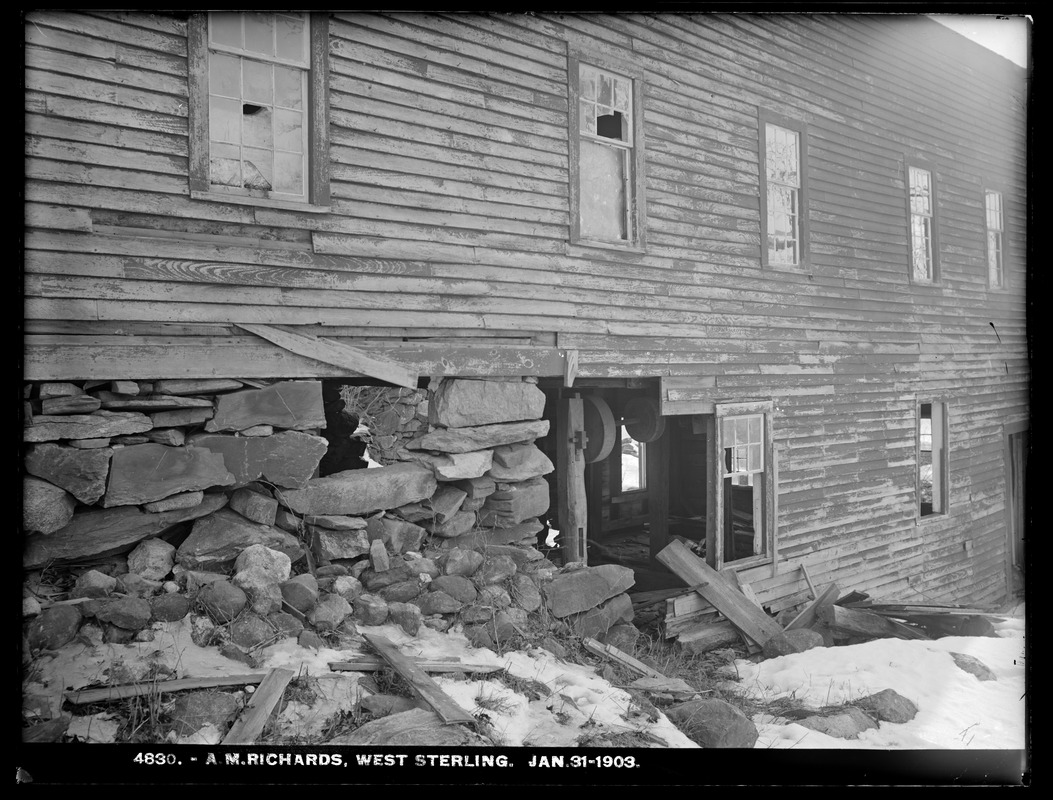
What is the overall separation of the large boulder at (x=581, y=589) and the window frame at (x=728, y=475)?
1.63 metres

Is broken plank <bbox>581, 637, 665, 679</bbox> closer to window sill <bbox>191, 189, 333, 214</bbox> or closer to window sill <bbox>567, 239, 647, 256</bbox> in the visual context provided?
window sill <bbox>567, 239, 647, 256</bbox>

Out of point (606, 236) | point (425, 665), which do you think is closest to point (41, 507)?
point (425, 665)

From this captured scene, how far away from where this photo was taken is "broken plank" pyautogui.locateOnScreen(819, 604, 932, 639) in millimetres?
7250

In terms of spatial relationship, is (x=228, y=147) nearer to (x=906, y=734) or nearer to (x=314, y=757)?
(x=314, y=757)

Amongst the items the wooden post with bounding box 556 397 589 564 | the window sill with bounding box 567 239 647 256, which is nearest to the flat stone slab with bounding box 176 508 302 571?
the wooden post with bounding box 556 397 589 564

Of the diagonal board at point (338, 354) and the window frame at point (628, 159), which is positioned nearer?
the diagonal board at point (338, 354)

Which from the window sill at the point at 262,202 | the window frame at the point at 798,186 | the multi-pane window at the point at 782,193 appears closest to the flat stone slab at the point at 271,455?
the window sill at the point at 262,202

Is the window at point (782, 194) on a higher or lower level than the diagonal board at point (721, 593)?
higher

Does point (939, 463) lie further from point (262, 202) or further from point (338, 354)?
point (262, 202)

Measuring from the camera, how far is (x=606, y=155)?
6.42 metres

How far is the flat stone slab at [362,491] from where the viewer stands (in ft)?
16.1

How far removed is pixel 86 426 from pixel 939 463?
9.55 meters

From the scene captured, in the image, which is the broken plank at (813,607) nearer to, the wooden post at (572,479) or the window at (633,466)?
the wooden post at (572,479)

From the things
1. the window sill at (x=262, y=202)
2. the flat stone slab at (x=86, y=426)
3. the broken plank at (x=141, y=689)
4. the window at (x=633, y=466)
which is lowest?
the broken plank at (x=141, y=689)
